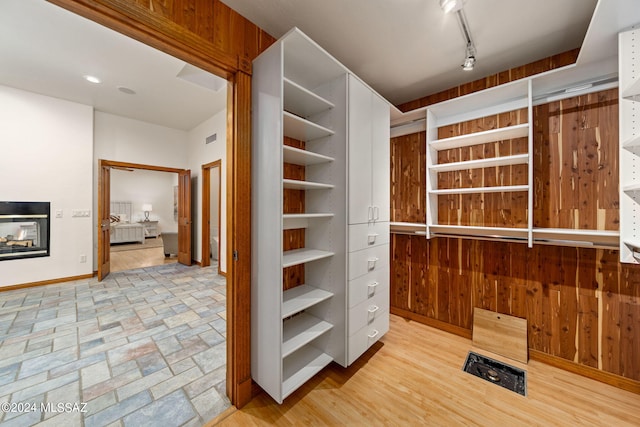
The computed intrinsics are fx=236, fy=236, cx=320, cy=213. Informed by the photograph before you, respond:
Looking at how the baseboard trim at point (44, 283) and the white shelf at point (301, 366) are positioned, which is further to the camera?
the baseboard trim at point (44, 283)

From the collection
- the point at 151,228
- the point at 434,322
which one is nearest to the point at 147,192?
the point at 151,228

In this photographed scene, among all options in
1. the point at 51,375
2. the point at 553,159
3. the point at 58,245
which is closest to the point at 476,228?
the point at 553,159

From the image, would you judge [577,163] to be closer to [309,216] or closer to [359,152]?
[359,152]

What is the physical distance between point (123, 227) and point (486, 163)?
999 centimetres

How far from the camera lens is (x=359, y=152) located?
6.55ft

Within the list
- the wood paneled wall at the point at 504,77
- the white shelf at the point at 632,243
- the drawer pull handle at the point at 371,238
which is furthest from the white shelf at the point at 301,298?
the wood paneled wall at the point at 504,77

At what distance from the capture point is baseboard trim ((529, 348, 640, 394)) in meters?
1.83

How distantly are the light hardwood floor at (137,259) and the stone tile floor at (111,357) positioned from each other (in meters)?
1.60

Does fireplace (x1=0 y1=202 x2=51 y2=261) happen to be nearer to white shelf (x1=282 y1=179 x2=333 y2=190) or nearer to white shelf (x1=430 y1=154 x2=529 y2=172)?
white shelf (x1=282 y1=179 x2=333 y2=190)

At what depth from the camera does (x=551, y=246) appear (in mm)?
2123

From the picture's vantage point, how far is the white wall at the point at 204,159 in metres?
4.64

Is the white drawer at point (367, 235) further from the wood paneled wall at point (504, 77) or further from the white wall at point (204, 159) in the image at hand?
the white wall at point (204, 159)

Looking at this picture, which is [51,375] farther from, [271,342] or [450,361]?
[450,361]

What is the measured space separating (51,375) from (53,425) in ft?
Result: 2.12
